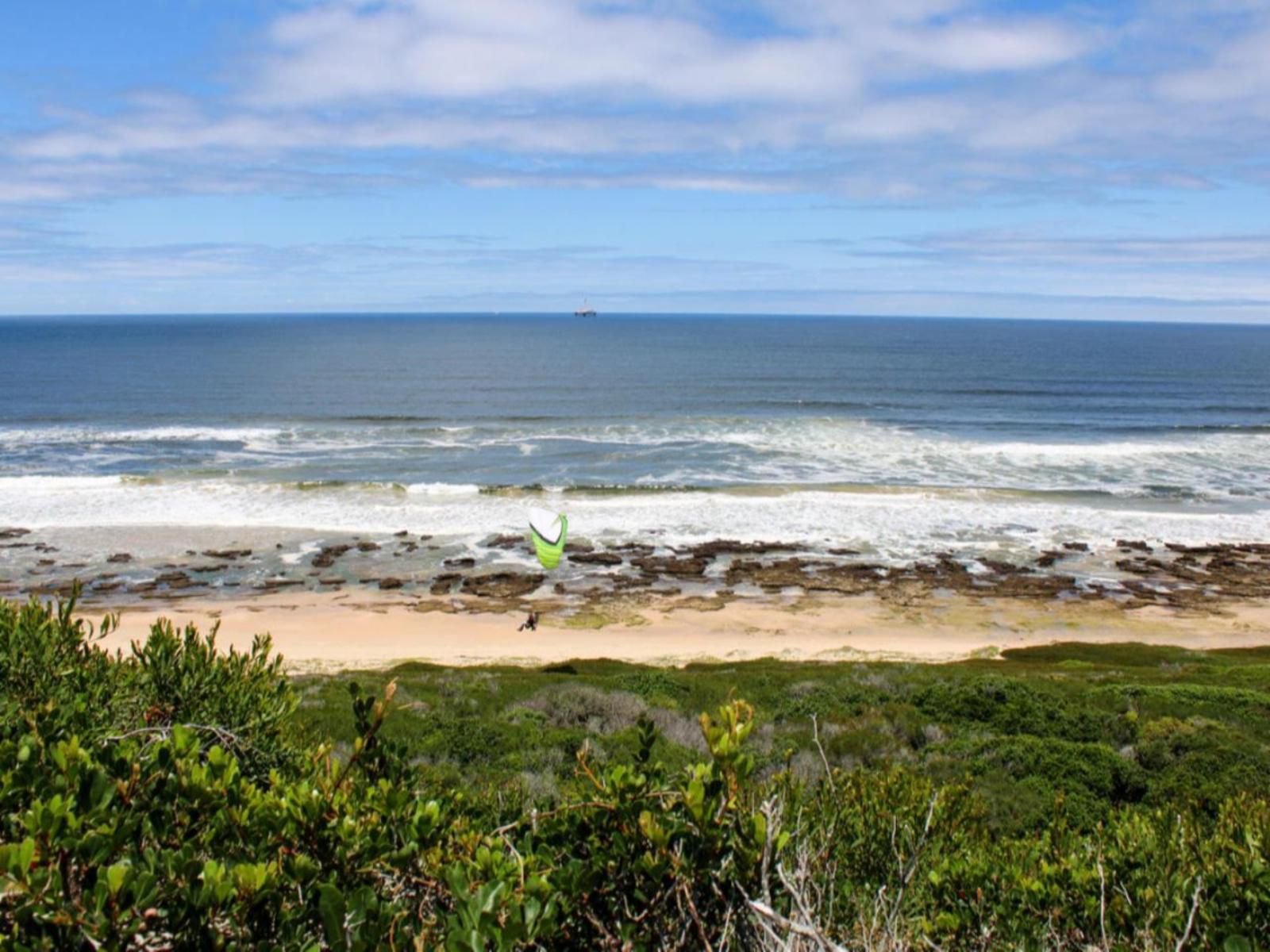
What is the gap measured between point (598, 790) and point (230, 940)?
1479mm

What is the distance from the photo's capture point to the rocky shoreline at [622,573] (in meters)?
27.6

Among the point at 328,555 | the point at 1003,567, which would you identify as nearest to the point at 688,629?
the point at 1003,567

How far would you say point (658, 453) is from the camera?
158 feet

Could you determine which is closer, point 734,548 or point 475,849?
point 475,849

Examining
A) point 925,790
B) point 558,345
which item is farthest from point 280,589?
point 558,345

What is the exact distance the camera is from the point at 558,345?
478ft

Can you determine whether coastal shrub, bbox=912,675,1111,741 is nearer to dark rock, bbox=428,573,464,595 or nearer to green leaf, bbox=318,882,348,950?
green leaf, bbox=318,882,348,950

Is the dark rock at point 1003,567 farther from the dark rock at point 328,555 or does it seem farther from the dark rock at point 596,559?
the dark rock at point 328,555

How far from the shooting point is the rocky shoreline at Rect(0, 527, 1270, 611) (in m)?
27.6

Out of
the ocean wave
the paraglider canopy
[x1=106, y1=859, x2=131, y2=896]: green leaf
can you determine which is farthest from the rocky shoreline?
[x1=106, y1=859, x2=131, y2=896]: green leaf

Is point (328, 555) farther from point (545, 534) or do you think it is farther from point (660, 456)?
point (660, 456)

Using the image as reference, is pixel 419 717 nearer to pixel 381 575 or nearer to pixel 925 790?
pixel 925 790

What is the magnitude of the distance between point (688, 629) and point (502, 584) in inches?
264

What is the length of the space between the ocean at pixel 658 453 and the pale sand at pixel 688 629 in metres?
5.63
